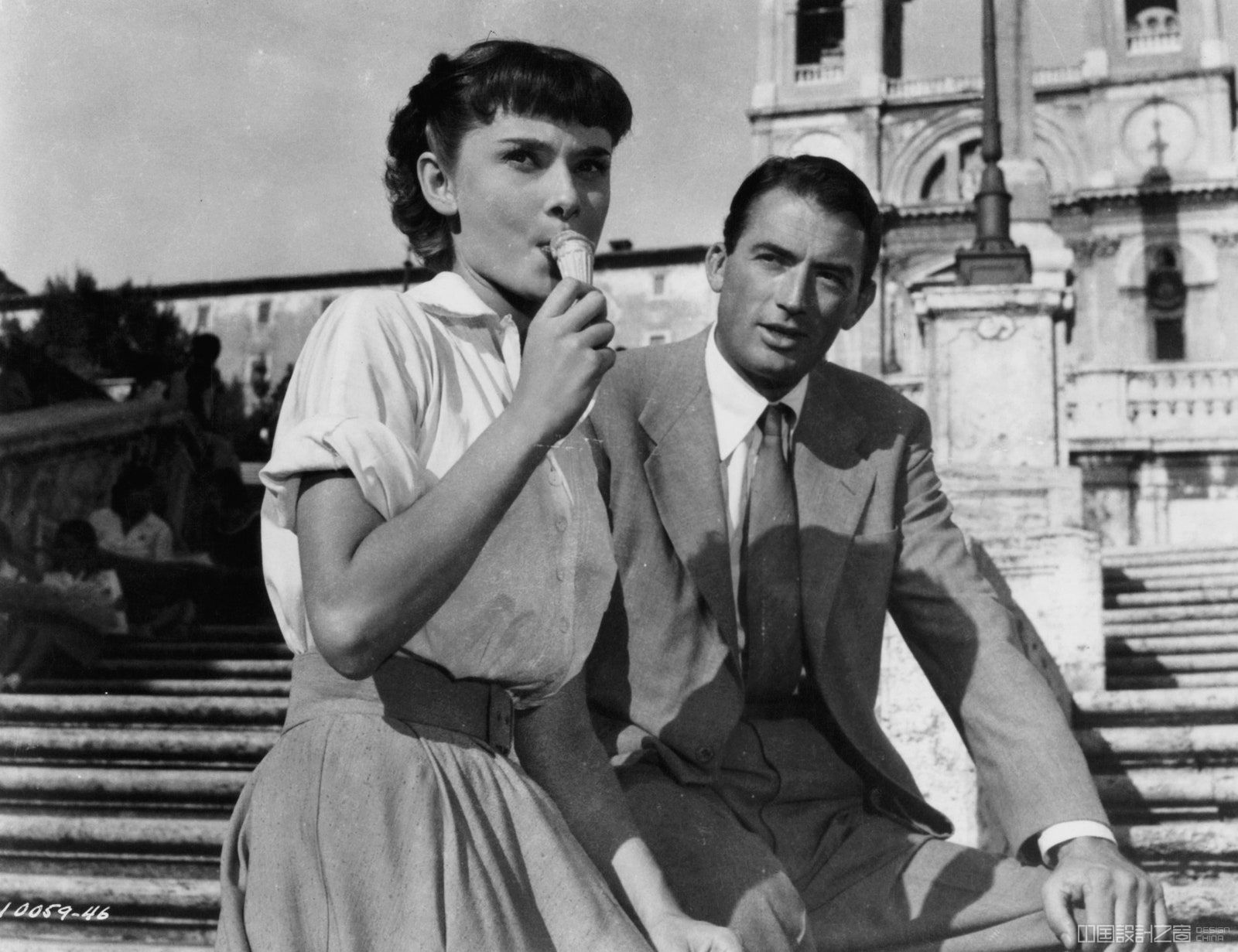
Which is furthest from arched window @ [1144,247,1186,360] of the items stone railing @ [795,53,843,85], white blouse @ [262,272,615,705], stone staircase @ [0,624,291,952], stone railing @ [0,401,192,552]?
white blouse @ [262,272,615,705]

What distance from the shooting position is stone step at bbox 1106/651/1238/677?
217 inches

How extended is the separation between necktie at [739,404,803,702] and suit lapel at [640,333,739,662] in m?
0.07

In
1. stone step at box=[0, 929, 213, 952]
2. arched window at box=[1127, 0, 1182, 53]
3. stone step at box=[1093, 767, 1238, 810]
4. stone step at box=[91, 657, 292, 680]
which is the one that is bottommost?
stone step at box=[0, 929, 213, 952]

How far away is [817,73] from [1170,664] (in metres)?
33.9

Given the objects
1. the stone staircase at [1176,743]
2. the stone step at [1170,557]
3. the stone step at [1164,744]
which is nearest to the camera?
the stone staircase at [1176,743]

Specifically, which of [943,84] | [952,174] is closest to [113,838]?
[952,174]

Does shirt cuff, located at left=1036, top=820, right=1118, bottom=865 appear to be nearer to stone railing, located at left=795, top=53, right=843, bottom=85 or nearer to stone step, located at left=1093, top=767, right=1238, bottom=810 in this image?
stone step, located at left=1093, top=767, right=1238, bottom=810

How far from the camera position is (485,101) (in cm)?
192

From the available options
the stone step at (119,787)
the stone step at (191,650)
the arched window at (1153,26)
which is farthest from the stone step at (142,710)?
the arched window at (1153,26)

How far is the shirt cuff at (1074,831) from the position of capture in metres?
2.37

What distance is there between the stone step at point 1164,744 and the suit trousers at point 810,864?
1.80 meters

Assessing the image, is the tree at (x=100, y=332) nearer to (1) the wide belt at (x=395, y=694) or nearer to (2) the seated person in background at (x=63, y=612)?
(2) the seated person in background at (x=63, y=612)

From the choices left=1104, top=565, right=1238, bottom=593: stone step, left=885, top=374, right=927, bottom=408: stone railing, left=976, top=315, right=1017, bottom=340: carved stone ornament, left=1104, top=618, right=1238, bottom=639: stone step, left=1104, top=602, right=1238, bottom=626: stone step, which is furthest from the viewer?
left=885, top=374, right=927, bottom=408: stone railing

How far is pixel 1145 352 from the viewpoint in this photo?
34.9 metres
